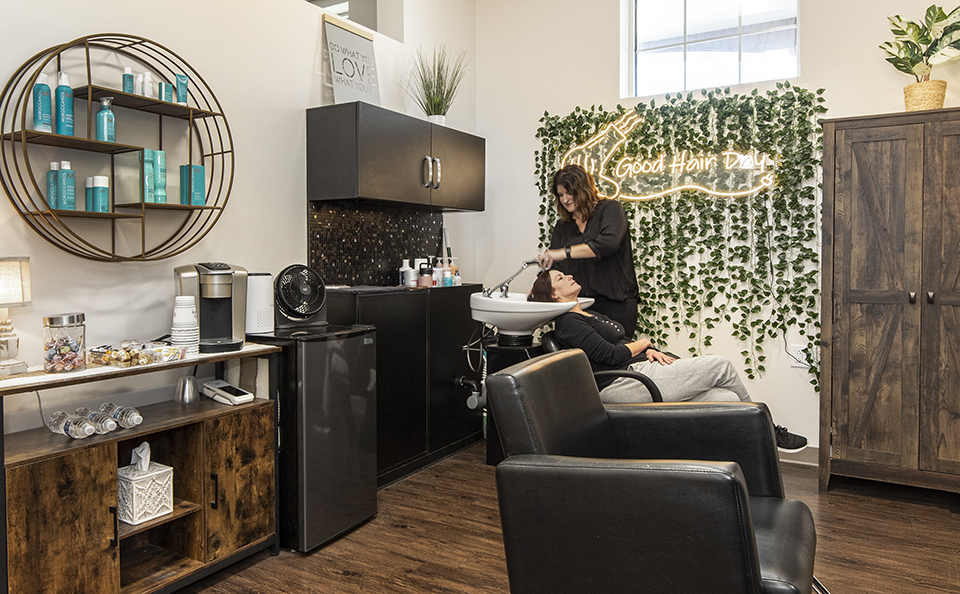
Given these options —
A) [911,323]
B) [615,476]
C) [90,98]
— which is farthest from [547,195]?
[615,476]

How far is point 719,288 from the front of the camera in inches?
154

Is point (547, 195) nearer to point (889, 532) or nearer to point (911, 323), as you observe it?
point (911, 323)

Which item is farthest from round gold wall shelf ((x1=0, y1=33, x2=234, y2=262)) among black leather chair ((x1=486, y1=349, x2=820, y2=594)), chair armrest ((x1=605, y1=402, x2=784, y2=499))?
chair armrest ((x1=605, y1=402, x2=784, y2=499))

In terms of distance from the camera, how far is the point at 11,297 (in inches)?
78.0

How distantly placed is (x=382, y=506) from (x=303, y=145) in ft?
5.96

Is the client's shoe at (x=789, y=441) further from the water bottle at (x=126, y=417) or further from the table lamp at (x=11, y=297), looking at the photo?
the table lamp at (x=11, y=297)

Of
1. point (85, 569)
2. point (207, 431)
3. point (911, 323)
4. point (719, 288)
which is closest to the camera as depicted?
point (85, 569)

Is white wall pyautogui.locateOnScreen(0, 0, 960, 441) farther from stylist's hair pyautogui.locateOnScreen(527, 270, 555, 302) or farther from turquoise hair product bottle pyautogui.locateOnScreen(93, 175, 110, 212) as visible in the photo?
stylist's hair pyautogui.locateOnScreen(527, 270, 555, 302)

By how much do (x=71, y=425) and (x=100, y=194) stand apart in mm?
806

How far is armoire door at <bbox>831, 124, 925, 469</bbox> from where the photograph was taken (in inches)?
122

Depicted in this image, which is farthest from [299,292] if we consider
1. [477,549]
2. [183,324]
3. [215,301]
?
[477,549]

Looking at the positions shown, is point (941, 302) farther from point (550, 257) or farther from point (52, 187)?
A: point (52, 187)

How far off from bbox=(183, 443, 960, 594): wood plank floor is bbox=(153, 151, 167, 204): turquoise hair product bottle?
1.42 m

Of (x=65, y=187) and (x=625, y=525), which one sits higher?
(x=65, y=187)
